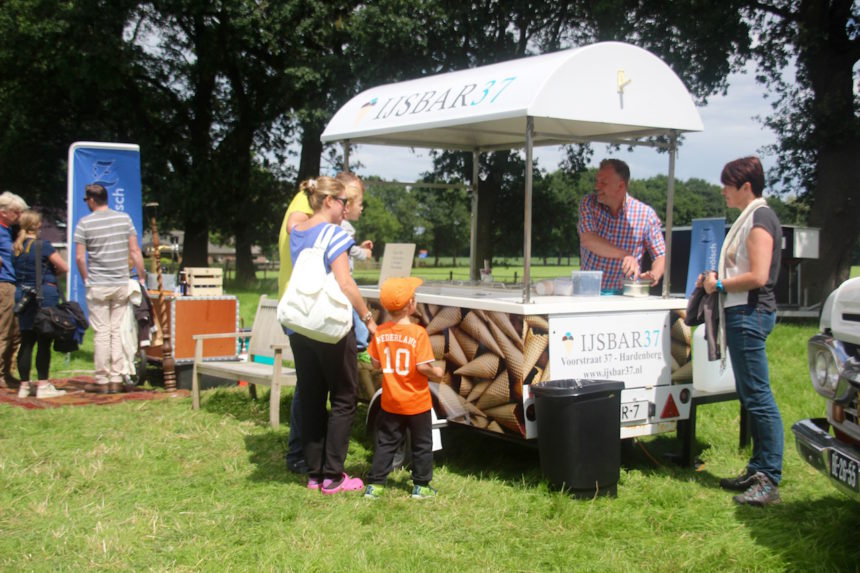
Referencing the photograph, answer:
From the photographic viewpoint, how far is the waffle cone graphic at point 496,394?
16.2ft

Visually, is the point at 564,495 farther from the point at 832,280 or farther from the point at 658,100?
the point at 832,280

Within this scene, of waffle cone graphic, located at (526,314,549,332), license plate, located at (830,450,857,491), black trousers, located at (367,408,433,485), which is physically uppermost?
waffle cone graphic, located at (526,314,549,332)

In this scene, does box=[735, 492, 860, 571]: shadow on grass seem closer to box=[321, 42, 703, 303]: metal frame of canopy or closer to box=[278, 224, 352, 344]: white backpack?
box=[321, 42, 703, 303]: metal frame of canopy

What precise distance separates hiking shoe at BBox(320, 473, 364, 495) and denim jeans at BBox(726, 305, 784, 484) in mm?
2379

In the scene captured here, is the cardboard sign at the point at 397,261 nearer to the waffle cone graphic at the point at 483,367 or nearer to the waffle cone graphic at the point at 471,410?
the waffle cone graphic at the point at 483,367

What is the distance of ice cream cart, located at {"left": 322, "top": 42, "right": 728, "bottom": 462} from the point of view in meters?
4.89

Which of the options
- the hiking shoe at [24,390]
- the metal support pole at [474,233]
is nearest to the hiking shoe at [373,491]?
the metal support pole at [474,233]

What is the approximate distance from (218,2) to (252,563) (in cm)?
2159

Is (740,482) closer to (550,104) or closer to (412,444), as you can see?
(412,444)

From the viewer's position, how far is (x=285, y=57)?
2461 cm

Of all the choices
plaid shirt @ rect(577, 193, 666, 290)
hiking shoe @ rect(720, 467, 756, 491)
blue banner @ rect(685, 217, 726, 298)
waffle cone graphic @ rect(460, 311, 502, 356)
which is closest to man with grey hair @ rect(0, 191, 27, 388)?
waffle cone graphic @ rect(460, 311, 502, 356)

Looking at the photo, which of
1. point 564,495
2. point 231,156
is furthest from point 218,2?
point 564,495

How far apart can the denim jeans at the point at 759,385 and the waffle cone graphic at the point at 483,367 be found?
1.42 meters

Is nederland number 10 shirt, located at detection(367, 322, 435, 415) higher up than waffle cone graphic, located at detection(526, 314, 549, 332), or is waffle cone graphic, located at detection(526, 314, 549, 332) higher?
waffle cone graphic, located at detection(526, 314, 549, 332)
